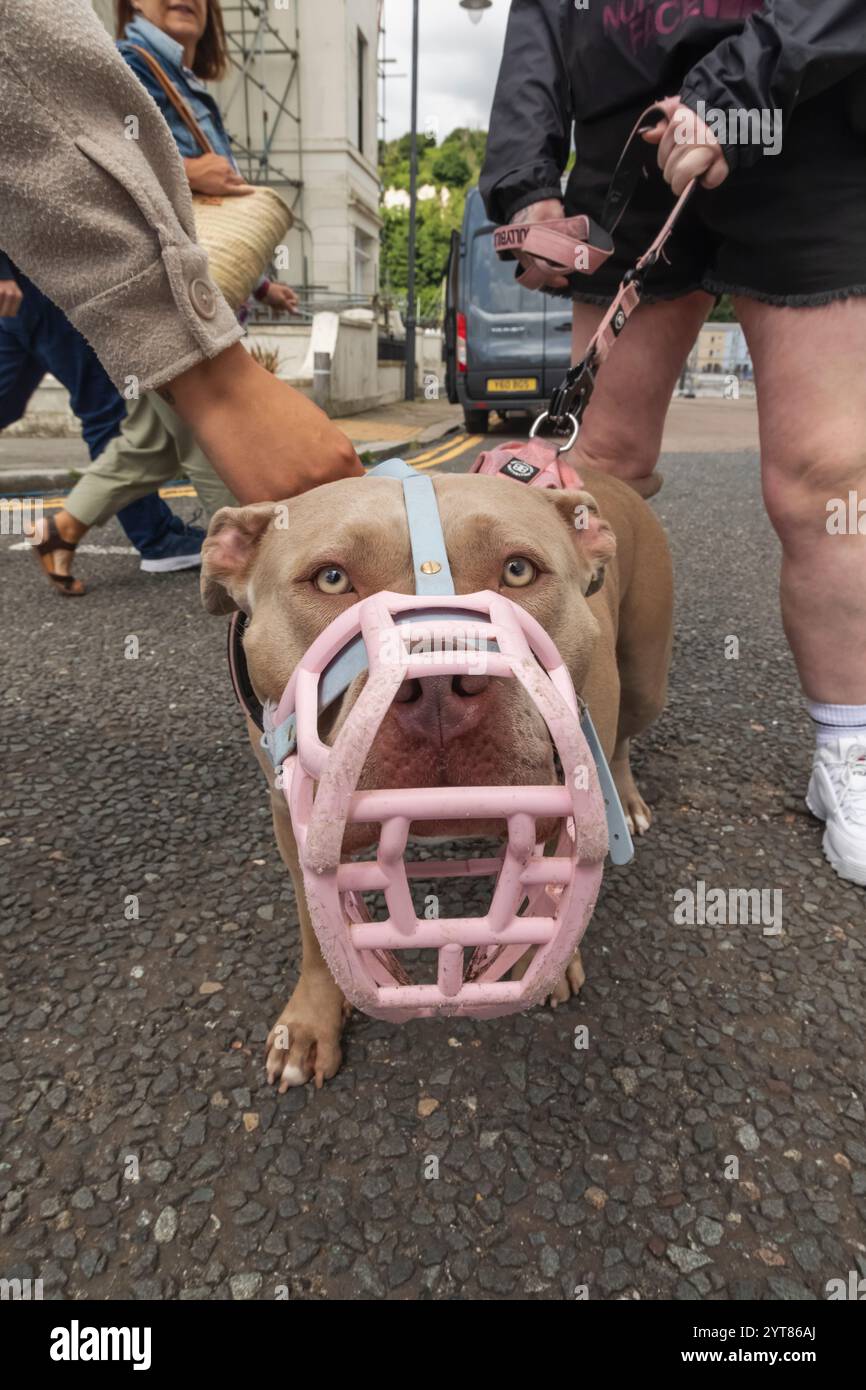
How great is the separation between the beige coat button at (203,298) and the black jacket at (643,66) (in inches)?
49.4

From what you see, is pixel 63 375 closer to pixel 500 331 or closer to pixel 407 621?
pixel 407 621

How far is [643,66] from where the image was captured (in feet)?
7.38

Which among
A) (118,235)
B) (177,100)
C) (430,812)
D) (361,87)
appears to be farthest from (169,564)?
(361,87)

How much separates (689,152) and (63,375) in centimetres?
355

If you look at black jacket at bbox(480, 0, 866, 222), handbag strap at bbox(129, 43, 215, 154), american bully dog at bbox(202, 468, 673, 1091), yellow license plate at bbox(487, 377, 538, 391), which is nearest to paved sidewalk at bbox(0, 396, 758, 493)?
yellow license plate at bbox(487, 377, 538, 391)

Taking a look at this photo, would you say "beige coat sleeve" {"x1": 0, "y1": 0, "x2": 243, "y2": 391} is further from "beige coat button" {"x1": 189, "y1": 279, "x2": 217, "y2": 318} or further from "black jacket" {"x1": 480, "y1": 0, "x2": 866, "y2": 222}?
"black jacket" {"x1": 480, "y1": 0, "x2": 866, "y2": 222}

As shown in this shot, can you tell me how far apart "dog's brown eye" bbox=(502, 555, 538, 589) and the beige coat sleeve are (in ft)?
2.18

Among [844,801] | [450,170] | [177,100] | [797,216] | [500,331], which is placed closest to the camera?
[797,216]

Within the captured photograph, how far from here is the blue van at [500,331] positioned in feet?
43.5

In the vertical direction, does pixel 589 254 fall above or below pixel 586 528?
above

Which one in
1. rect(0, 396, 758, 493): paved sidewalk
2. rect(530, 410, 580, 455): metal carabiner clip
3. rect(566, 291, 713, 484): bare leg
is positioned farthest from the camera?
rect(0, 396, 758, 493): paved sidewalk

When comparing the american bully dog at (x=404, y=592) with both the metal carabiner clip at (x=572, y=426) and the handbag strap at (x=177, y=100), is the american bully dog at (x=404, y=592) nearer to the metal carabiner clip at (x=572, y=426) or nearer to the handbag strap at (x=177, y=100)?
the metal carabiner clip at (x=572, y=426)

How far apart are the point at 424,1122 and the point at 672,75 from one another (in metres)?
2.57

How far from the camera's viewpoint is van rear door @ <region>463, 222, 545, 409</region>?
1329 centimetres
